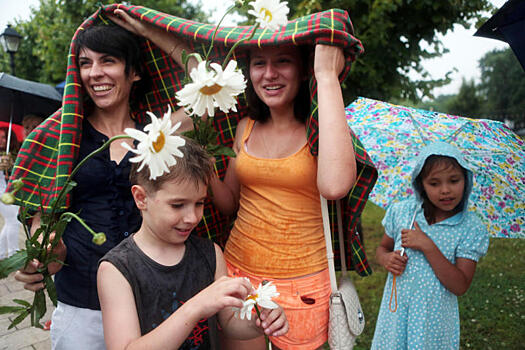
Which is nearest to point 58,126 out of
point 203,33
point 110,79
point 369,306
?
point 110,79

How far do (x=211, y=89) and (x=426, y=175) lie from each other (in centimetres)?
182

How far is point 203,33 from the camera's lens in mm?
1810

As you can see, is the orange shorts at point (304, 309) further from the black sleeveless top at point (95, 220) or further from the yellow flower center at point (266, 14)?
the yellow flower center at point (266, 14)

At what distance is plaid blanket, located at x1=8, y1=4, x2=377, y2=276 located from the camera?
1.66 m

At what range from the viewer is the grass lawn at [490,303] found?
385cm

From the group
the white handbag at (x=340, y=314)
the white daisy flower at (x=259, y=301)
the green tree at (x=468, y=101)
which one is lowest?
the green tree at (x=468, y=101)

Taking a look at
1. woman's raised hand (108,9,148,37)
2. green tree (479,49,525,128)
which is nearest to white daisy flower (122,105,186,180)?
woman's raised hand (108,9,148,37)

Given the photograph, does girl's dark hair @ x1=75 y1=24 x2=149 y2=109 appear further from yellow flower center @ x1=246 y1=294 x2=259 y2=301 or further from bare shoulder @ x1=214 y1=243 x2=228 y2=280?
yellow flower center @ x1=246 y1=294 x2=259 y2=301

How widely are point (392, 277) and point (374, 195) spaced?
28.6 inches

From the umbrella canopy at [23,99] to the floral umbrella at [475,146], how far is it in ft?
11.4

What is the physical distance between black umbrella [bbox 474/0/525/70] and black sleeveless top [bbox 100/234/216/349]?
7.11 ft

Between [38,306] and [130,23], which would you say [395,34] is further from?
[38,306]

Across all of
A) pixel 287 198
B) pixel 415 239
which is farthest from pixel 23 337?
pixel 415 239

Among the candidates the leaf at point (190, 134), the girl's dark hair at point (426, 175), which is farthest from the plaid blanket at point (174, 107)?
the girl's dark hair at point (426, 175)
